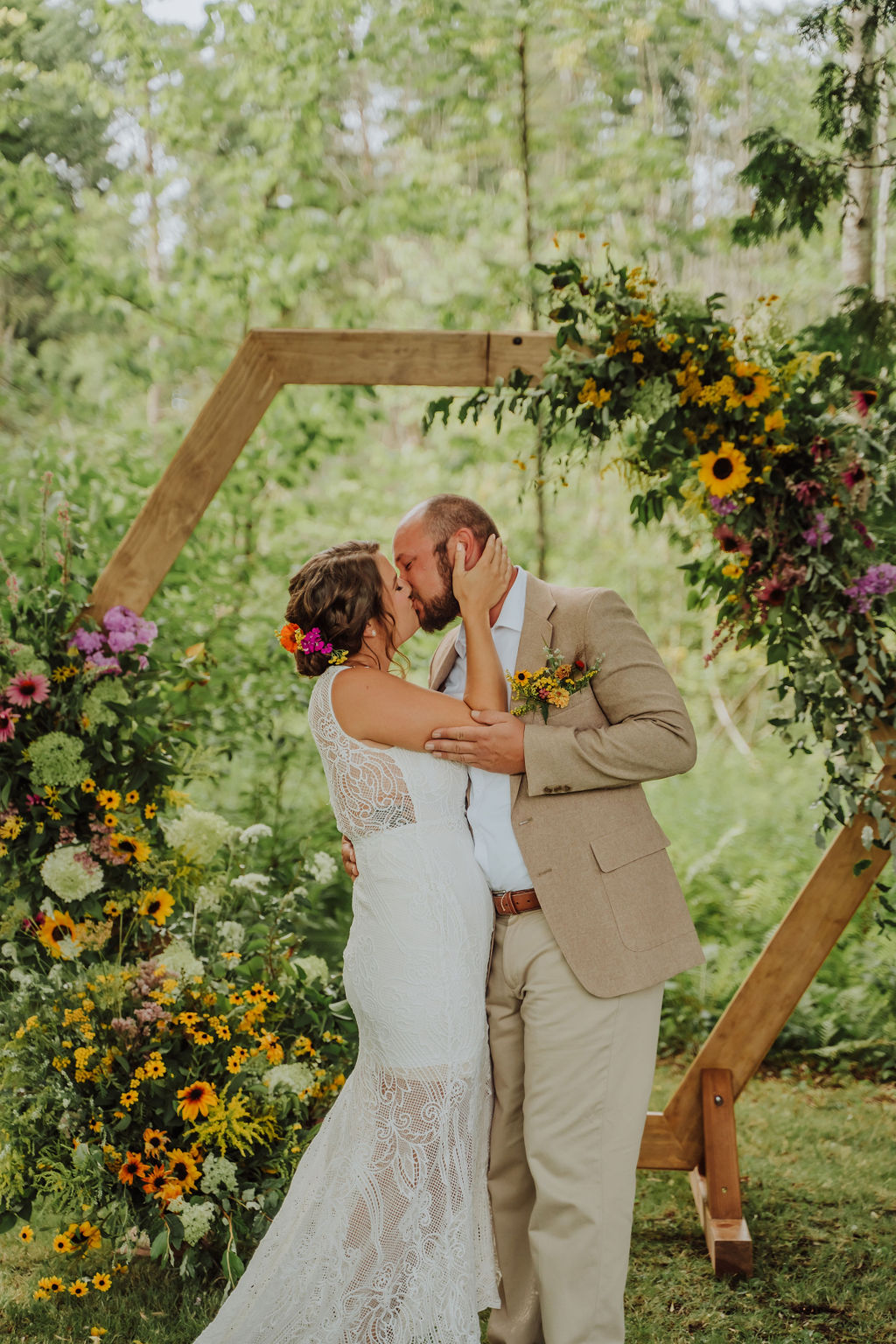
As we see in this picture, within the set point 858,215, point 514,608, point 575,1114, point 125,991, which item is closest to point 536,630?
point 514,608

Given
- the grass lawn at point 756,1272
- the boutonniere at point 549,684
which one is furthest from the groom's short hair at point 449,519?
the grass lawn at point 756,1272

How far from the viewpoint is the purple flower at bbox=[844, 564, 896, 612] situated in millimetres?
2885

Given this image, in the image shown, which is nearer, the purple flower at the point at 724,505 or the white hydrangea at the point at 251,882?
the purple flower at the point at 724,505

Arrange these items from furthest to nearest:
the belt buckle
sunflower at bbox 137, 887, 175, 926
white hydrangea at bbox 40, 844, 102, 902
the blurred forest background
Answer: the blurred forest background
sunflower at bbox 137, 887, 175, 926
white hydrangea at bbox 40, 844, 102, 902
the belt buckle

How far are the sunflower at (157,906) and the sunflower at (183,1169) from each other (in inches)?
26.4

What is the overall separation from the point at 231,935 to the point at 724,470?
203cm

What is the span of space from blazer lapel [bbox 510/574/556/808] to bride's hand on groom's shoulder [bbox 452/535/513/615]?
9 cm

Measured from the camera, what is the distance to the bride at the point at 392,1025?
2.28 meters

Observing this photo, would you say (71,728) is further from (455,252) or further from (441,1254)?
(455,252)

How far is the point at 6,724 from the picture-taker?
3076mm

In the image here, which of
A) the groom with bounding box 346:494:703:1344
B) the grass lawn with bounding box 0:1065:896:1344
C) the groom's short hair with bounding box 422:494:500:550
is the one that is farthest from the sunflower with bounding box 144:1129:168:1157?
the groom's short hair with bounding box 422:494:500:550

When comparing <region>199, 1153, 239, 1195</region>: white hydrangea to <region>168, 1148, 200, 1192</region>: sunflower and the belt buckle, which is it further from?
the belt buckle

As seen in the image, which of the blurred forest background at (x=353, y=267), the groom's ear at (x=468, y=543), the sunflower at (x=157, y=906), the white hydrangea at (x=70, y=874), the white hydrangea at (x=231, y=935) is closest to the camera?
the groom's ear at (x=468, y=543)

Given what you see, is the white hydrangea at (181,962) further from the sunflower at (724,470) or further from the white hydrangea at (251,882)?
the sunflower at (724,470)
